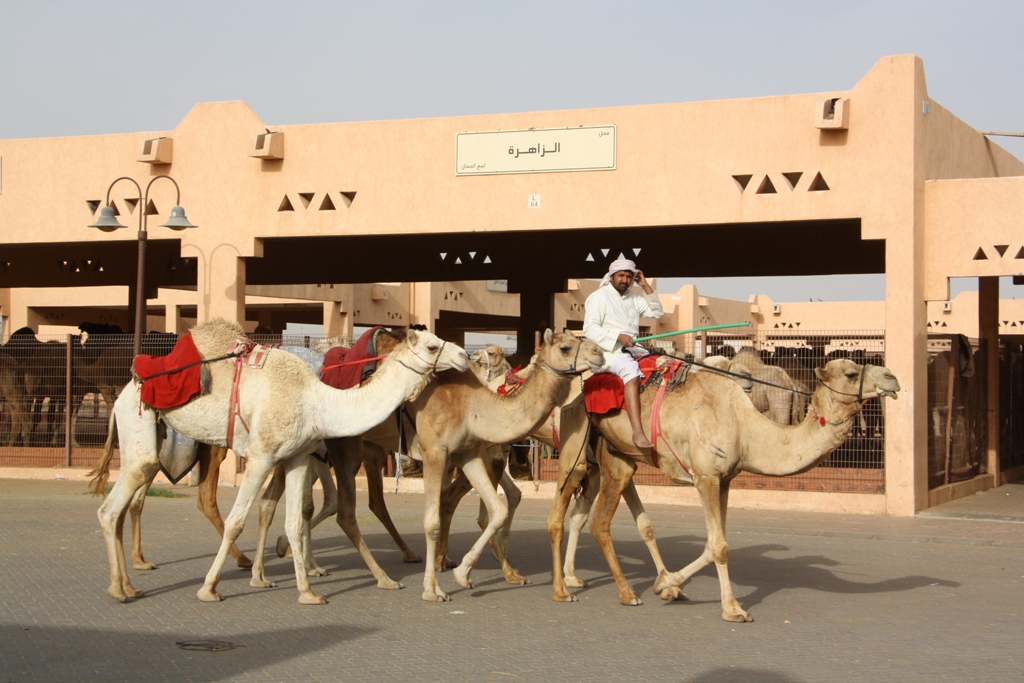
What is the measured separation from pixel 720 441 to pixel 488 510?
210 centimetres

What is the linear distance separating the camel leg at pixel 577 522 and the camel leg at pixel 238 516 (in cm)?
252

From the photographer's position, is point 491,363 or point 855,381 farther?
point 491,363

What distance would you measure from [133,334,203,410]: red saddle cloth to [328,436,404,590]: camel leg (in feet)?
5.25

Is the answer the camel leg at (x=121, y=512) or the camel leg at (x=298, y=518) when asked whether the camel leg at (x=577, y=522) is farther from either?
the camel leg at (x=121, y=512)

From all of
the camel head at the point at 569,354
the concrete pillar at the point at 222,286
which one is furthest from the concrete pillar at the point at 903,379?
the concrete pillar at the point at 222,286

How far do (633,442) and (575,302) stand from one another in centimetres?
3307

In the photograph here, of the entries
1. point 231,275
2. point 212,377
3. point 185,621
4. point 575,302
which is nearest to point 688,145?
point 231,275

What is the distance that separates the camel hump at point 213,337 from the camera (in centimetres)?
995

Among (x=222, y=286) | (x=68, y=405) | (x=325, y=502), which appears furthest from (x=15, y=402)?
(x=325, y=502)

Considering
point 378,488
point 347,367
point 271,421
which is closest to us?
point 271,421

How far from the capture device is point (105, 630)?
27.1 ft

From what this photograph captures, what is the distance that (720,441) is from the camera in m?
9.27

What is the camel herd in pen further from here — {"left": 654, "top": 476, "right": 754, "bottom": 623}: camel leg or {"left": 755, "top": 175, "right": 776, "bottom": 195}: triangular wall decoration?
{"left": 755, "top": 175, "right": 776, "bottom": 195}: triangular wall decoration

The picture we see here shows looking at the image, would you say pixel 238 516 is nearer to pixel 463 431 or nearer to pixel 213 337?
pixel 213 337
